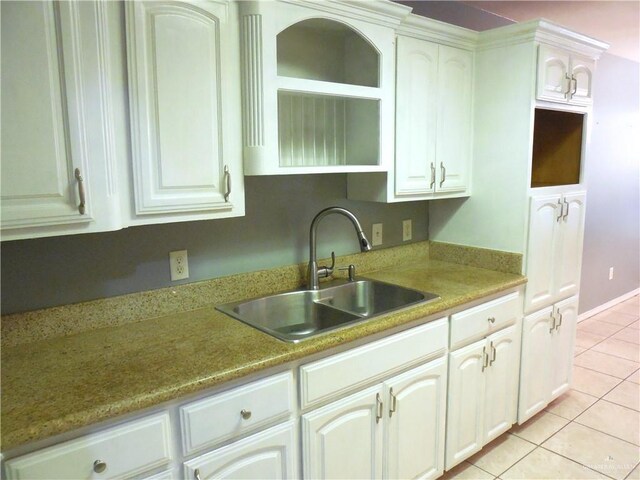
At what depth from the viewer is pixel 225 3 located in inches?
61.2

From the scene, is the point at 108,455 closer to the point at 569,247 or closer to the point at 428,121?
the point at 428,121

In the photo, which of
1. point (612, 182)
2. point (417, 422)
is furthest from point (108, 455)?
point (612, 182)

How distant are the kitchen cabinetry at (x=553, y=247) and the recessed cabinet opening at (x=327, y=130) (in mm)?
929

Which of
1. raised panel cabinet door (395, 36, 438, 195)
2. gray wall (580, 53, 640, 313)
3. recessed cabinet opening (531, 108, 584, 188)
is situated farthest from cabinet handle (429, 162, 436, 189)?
gray wall (580, 53, 640, 313)

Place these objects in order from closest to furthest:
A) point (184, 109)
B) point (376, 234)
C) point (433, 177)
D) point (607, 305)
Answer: point (184, 109)
point (433, 177)
point (376, 234)
point (607, 305)

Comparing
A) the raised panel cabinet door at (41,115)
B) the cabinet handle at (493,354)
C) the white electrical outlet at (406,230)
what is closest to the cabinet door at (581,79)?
the white electrical outlet at (406,230)

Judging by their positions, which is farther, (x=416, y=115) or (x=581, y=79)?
(x=581, y=79)

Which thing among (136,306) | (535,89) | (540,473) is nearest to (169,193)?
(136,306)

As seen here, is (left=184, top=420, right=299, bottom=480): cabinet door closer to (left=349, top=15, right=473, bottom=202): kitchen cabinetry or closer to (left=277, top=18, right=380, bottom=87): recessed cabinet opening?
(left=349, top=15, right=473, bottom=202): kitchen cabinetry

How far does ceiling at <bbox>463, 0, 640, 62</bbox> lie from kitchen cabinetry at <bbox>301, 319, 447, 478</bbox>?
2.02m

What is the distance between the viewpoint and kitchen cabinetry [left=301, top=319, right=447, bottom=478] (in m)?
1.61

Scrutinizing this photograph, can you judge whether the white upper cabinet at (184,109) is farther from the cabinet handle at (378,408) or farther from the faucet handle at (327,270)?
the cabinet handle at (378,408)

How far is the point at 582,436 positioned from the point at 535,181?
1.45 metres

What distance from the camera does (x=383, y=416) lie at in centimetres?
181
